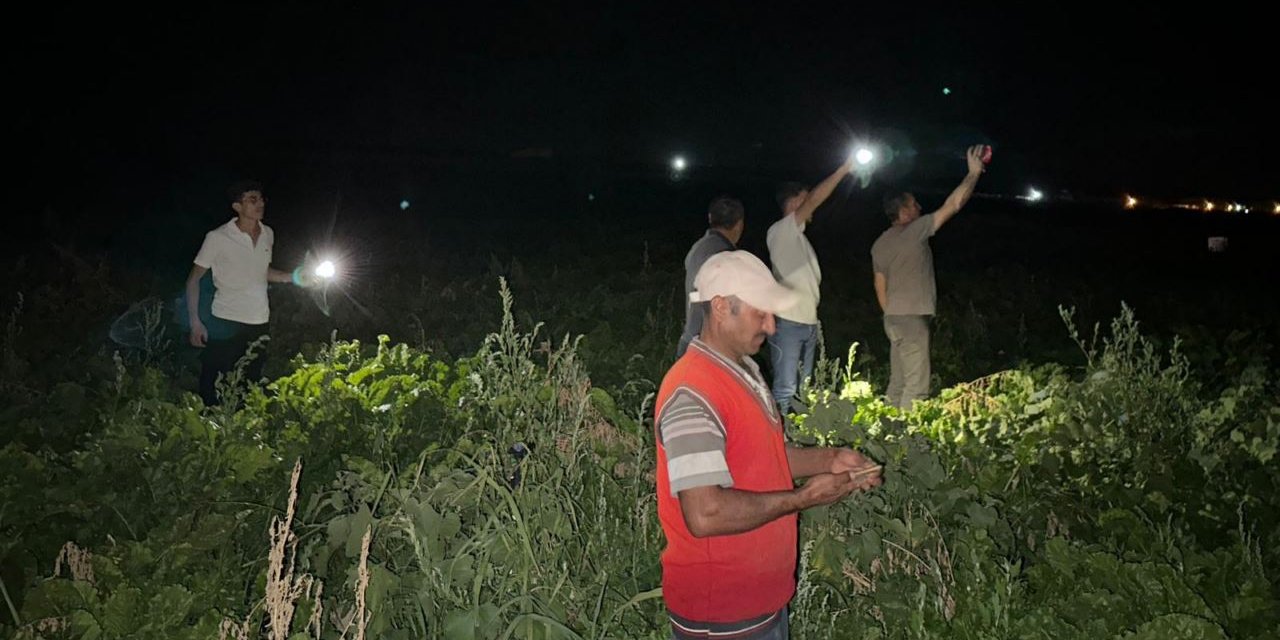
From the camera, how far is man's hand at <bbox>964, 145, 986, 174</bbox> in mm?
6527

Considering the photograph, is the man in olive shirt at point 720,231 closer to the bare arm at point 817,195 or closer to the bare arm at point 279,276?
the bare arm at point 817,195

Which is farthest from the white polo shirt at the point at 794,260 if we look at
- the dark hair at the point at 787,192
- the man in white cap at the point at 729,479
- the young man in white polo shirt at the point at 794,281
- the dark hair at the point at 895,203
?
the man in white cap at the point at 729,479

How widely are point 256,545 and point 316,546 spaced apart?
354 millimetres

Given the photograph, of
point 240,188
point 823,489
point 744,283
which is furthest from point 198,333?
point 823,489

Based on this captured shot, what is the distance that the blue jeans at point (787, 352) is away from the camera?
674 centimetres

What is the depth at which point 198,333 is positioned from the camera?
6.49 meters

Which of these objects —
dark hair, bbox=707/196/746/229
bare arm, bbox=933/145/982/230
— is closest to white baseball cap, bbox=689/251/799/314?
dark hair, bbox=707/196/746/229

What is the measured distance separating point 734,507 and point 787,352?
4.19m

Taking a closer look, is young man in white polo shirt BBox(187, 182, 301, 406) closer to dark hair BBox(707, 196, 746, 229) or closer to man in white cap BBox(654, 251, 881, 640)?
dark hair BBox(707, 196, 746, 229)

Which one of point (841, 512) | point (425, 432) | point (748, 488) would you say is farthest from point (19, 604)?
point (841, 512)

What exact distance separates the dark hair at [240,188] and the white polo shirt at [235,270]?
6.3 inches

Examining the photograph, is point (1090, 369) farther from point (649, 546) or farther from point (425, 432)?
point (425, 432)

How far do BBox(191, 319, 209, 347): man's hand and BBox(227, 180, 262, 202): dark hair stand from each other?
794mm

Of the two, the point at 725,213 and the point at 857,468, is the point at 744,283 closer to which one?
the point at 857,468
